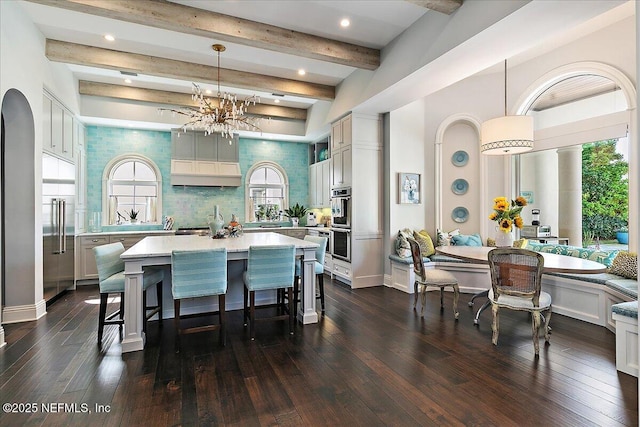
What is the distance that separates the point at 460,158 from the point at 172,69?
5067 mm

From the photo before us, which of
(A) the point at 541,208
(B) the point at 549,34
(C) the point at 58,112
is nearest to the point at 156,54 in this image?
(C) the point at 58,112

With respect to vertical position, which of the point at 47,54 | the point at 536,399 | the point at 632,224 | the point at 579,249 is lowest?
the point at 536,399

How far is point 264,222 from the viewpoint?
7.62m

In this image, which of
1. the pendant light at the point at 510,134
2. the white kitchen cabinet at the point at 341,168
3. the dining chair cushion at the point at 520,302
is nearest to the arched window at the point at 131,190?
the white kitchen cabinet at the point at 341,168

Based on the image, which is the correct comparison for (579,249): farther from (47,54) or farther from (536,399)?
(47,54)

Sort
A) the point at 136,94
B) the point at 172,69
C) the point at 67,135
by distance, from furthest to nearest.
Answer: the point at 136,94
the point at 67,135
the point at 172,69

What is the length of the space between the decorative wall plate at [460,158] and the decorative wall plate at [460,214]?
821mm

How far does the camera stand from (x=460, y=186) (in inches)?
227

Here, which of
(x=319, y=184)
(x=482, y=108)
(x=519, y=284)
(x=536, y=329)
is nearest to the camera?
(x=536, y=329)

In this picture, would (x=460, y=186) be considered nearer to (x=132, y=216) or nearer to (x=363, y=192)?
(x=363, y=192)

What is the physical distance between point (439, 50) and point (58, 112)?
531 cm

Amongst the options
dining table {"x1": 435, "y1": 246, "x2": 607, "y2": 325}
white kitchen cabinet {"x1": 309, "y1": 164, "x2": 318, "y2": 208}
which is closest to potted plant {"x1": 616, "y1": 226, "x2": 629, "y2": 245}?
dining table {"x1": 435, "y1": 246, "x2": 607, "y2": 325}

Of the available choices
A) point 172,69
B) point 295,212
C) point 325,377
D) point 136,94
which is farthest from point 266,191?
point 325,377

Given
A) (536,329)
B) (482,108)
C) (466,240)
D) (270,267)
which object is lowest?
(536,329)
